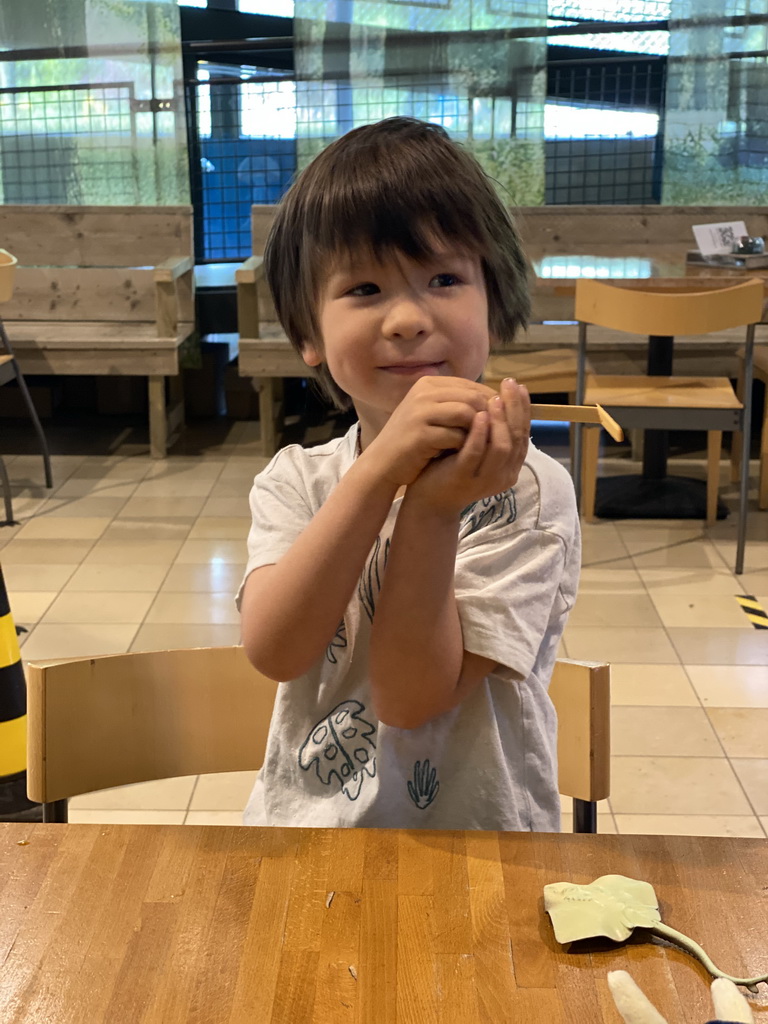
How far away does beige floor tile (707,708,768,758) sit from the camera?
250cm

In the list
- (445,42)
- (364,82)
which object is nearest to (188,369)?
(364,82)

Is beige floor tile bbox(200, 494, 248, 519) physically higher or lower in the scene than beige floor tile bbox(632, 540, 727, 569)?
higher

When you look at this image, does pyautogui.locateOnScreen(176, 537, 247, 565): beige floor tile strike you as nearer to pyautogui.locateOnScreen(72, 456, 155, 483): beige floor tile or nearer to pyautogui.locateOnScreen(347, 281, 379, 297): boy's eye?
pyautogui.locateOnScreen(72, 456, 155, 483): beige floor tile

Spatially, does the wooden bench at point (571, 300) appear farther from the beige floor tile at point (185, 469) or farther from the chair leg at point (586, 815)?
the chair leg at point (586, 815)

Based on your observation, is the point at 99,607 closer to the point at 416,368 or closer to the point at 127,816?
the point at 127,816

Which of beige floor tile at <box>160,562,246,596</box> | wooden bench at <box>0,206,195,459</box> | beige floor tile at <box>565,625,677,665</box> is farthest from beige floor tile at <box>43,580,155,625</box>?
wooden bench at <box>0,206,195,459</box>

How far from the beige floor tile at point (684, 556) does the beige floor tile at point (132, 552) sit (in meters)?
1.50

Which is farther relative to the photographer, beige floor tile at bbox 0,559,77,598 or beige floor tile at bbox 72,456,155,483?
beige floor tile at bbox 72,456,155,483

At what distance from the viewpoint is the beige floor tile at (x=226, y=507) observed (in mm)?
4105

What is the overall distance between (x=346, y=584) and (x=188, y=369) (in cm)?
467

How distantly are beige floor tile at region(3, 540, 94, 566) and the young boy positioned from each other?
268 centimetres

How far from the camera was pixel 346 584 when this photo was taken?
94cm

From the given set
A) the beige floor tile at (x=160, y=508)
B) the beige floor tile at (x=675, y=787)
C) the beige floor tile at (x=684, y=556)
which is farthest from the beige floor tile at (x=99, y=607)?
the beige floor tile at (x=684, y=556)

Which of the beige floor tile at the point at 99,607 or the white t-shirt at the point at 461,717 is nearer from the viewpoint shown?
the white t-shirt at the point at 461,717
